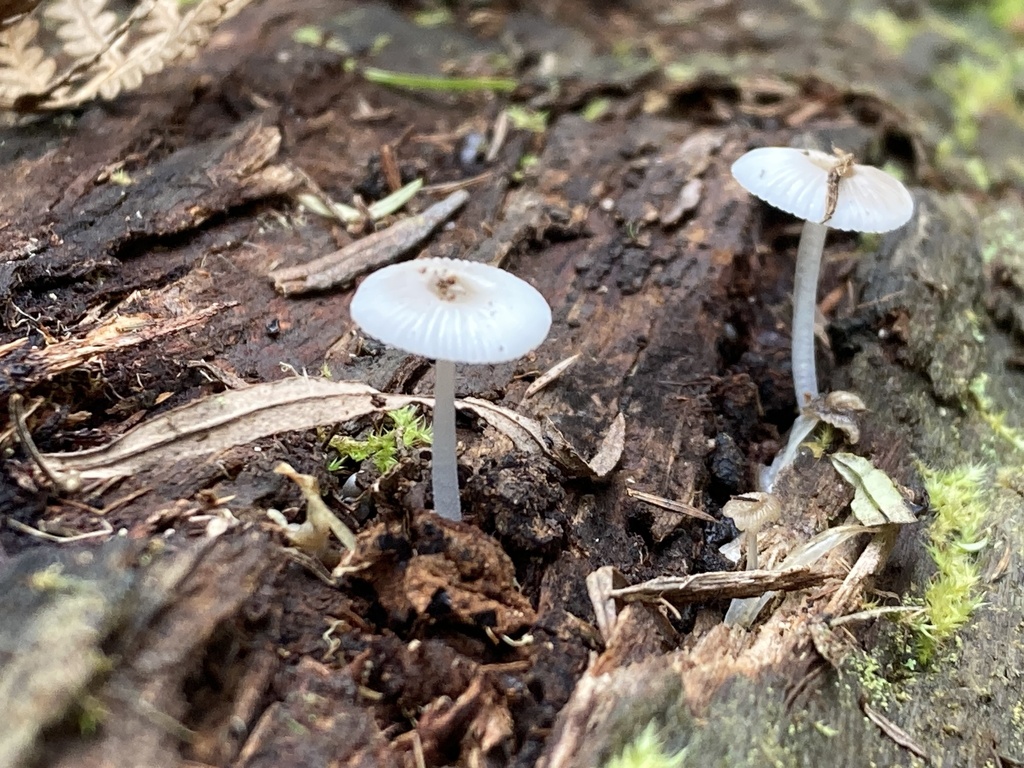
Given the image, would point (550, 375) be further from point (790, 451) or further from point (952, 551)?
point (952, 551)

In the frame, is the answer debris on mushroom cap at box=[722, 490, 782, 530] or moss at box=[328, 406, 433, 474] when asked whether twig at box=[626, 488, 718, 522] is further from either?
moss at box=[328, 406, 433, 474]

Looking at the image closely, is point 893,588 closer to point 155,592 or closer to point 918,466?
point 918,466

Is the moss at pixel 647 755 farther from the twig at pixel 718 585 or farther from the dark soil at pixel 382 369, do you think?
the twig at pixel 718 585

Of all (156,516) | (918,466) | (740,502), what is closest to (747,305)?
(918,466)

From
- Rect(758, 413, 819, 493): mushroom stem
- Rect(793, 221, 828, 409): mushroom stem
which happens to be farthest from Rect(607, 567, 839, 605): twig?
Rect(793, 221, 828, 409): mushroom stem

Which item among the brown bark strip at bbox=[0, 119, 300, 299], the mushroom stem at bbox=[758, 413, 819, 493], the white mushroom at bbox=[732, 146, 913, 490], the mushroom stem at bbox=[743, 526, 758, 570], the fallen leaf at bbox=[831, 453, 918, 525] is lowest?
the mushroom stem at bbox=[758, 413, 819, 493]

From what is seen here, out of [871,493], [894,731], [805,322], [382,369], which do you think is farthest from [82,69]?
[894,731]

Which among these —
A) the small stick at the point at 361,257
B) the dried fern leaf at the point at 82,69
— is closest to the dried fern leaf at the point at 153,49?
the dried fern leaf at the point at 82,69
